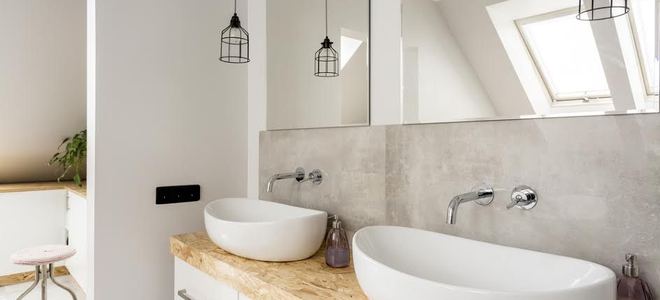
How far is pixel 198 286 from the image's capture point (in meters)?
1.57

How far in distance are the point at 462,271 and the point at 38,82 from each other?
12.1ft

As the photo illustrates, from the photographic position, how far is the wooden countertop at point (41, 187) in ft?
10.0

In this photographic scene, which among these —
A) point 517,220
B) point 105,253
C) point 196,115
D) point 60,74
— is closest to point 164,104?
point 196,115

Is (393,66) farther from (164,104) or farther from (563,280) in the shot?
(164,104)

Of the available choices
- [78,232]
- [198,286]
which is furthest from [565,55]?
[78,232]

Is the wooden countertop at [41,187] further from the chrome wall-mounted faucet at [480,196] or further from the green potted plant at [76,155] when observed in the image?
the chrome wall-mounted faucet at [480,196]

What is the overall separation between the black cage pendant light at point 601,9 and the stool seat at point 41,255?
279cm

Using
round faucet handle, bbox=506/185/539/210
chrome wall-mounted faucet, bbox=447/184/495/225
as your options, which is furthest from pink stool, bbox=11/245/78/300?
round faucet handle, bbox=506/185/539/210

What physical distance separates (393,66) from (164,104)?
1.13 meters

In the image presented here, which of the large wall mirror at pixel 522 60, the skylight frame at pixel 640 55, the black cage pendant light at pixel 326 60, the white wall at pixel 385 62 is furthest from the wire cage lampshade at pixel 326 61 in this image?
the skylight frame at pixel 640 55

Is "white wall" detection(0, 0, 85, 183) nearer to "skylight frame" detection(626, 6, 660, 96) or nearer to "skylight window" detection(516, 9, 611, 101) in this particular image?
"skylight window" detection(516, 9, 611, 101)

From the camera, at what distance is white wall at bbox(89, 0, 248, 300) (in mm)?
1771

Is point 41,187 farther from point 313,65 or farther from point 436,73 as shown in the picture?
point 436,73

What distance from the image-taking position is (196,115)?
6.72 ft
